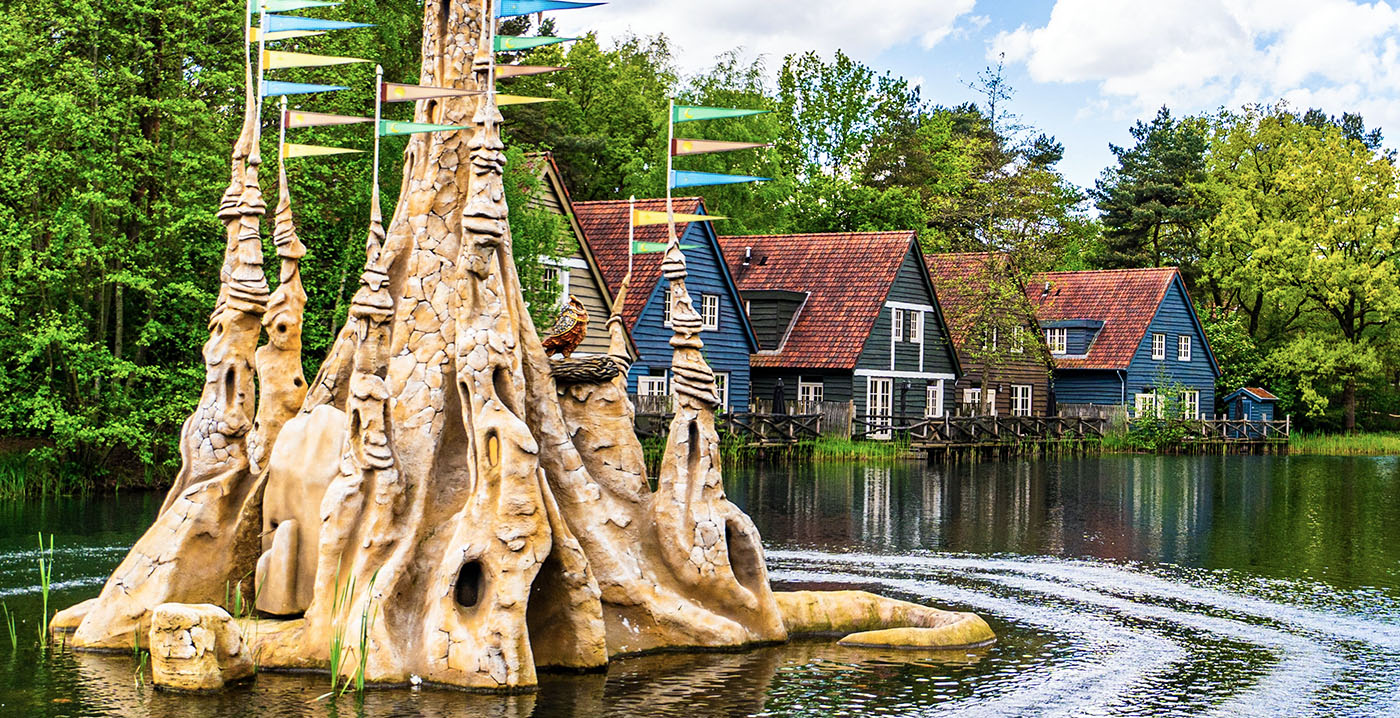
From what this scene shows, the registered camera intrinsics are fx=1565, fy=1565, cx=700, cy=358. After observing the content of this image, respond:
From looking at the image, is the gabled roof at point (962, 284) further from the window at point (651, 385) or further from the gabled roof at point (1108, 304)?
the window at point (651, 385)

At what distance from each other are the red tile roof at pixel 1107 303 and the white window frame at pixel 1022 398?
3.22m

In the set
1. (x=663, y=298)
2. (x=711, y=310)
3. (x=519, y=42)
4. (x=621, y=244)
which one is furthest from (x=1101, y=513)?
(x=711, y=310)

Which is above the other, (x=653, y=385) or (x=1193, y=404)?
(x=653, y=385)

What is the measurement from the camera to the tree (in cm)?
7731

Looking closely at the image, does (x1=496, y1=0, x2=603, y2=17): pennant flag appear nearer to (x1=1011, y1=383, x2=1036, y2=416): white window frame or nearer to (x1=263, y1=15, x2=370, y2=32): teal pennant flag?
(x1=263, y1=15, x2=370, y2=32): teal pennant flag

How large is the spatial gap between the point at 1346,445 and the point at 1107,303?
10.9 m

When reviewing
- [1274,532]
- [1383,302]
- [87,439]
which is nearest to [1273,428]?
[1383,302]

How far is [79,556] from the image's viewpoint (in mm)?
20438

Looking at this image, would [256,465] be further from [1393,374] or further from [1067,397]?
[1393,374]

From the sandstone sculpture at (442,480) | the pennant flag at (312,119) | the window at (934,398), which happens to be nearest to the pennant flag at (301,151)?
the pennant flag at (312,119)

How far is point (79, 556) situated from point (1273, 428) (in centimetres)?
5212

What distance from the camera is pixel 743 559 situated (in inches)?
619

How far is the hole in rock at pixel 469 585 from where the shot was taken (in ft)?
43.9

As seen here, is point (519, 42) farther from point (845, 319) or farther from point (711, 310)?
point (845, 319)
